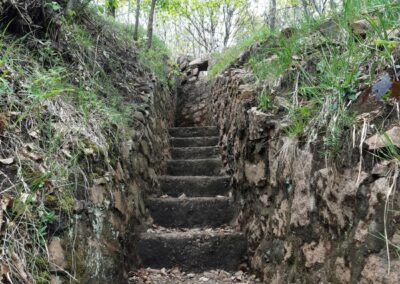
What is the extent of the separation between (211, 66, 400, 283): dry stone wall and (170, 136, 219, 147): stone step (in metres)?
1.62

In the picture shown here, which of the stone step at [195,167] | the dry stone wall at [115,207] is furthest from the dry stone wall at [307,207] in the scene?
the dry stone wall at [115,207]

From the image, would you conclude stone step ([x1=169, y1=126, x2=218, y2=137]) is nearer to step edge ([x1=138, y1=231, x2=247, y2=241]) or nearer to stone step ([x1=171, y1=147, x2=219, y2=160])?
stone step ([x1=171, y1=147, x2=219, y2=160])

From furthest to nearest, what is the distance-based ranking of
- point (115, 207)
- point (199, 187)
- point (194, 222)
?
point (199, 187)
point (194, 222)
point (115, 207)

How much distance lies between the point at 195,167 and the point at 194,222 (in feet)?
3.92

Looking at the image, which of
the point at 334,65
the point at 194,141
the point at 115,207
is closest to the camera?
the point at 334,65

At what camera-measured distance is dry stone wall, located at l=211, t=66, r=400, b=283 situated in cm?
148

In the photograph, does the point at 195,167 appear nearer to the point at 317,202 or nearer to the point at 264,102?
the point at 264,102

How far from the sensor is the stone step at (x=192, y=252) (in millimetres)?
3068

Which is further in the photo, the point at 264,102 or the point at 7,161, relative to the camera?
the point at 264,102

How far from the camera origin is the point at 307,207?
2076mm

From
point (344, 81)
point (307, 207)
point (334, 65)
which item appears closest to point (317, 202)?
point (307, 207)

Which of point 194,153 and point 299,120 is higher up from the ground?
point 299,120

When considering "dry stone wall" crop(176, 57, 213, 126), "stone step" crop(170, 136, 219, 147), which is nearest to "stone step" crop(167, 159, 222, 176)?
"stone step" crop(170, 136, 219, 147)

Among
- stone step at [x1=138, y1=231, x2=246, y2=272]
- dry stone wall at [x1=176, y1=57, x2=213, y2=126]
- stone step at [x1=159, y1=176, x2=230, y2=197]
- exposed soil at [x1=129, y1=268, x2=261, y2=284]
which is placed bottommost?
exposed soil at [x1=129, y1=268, x2=261, y2=284]
